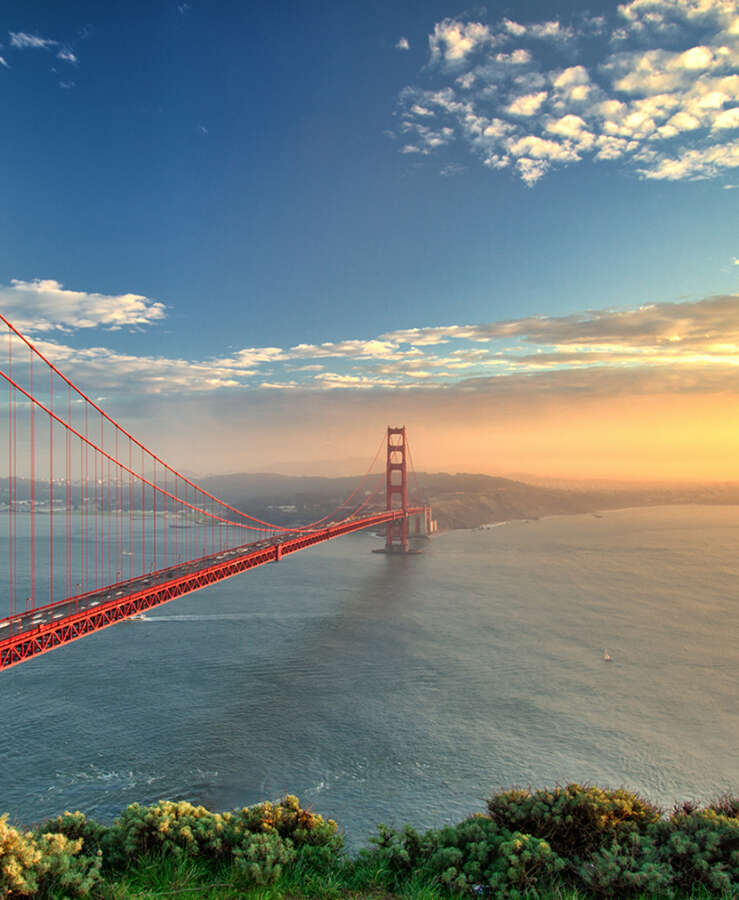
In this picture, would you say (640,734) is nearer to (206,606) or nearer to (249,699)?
(249,699)

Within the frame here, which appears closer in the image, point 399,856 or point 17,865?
point 17,865

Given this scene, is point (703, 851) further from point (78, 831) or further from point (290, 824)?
point (78, 831)

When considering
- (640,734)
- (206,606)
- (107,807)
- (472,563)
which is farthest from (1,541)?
(640,734)

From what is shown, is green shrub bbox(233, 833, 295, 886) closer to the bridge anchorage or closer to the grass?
the grass

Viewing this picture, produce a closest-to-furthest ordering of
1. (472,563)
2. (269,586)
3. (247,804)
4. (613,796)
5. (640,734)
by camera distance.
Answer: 1. (613,796)
2. (247,804)
3. (640,734)
4. (269,586)
5. (472,563)

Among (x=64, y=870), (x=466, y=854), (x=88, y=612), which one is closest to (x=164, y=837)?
(x=64, y=870)

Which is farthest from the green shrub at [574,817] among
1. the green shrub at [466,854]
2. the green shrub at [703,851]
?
the green shrub at [703,851]
